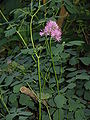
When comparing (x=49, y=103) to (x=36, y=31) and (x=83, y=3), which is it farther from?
(x=83, y=3)

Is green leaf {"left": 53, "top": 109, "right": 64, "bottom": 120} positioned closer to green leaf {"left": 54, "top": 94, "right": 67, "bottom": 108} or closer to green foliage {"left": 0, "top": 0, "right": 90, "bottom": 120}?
green foliage {"left": 0, "top": 0, "right": 90, "bottom": 120}

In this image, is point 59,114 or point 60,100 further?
point 59,114

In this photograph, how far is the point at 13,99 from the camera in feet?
4.34

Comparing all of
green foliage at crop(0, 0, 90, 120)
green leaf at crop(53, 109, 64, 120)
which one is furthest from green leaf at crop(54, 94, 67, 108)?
green leaf at crop(53, 109, 64, 120)

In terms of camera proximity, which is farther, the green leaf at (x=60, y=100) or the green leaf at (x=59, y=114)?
the green leaf at (x=59, y=114)

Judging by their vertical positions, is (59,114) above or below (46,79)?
below

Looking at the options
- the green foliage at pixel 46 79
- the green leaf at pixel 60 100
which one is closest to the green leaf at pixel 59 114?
the green foliage at pixel 46 79

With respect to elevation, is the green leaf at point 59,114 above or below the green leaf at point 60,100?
below

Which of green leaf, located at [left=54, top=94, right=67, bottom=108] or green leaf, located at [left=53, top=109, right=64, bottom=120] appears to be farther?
green leaf, located at [left=53, top=109, right=64, bottom=120]

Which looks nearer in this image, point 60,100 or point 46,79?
point 60,100

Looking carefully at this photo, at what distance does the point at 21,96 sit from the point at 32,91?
0.06 metres

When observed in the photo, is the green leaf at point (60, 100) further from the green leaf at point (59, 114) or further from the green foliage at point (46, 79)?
the green leaf at point (59, 114)

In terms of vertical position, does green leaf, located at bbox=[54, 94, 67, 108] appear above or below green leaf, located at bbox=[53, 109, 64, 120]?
above

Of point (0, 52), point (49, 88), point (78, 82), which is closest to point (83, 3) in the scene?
point (0, 52)
